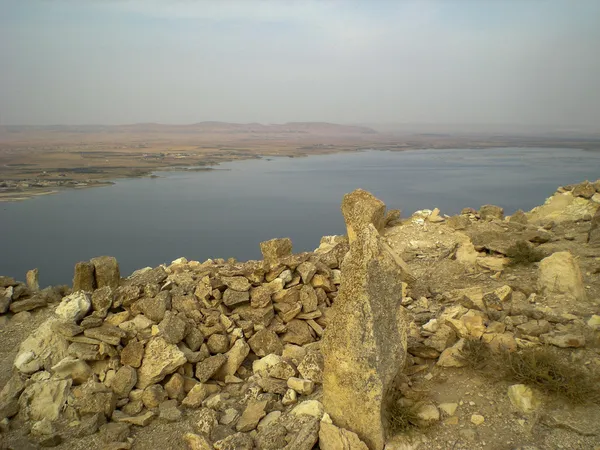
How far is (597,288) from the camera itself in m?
6.97

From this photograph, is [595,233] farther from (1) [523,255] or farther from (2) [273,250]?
(2) [273,250]

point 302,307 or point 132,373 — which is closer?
point 132,373

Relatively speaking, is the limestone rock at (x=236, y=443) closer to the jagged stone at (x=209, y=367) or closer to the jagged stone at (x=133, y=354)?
the jagged stone at (x=209, y=367)

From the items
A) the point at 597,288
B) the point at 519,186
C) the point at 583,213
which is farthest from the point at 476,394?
the point at 519,186

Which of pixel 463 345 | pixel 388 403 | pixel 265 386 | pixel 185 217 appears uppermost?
pixel 463 345

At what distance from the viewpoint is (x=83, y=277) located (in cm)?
778

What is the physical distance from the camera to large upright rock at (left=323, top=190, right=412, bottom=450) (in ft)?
14.4

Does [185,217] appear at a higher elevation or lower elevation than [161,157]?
lower

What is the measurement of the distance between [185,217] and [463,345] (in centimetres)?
3620

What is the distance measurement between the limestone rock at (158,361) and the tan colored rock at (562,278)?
6085 mm

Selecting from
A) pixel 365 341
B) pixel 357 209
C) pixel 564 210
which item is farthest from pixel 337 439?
pixel 564 210

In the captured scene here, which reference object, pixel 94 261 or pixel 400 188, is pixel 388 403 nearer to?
pixel 94 261

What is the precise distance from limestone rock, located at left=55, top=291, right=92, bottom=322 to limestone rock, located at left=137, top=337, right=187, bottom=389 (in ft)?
4.63

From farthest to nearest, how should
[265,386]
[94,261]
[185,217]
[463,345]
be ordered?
1. [185,217]
2. [94,261]
3. [265,386]
4. [463,345]
